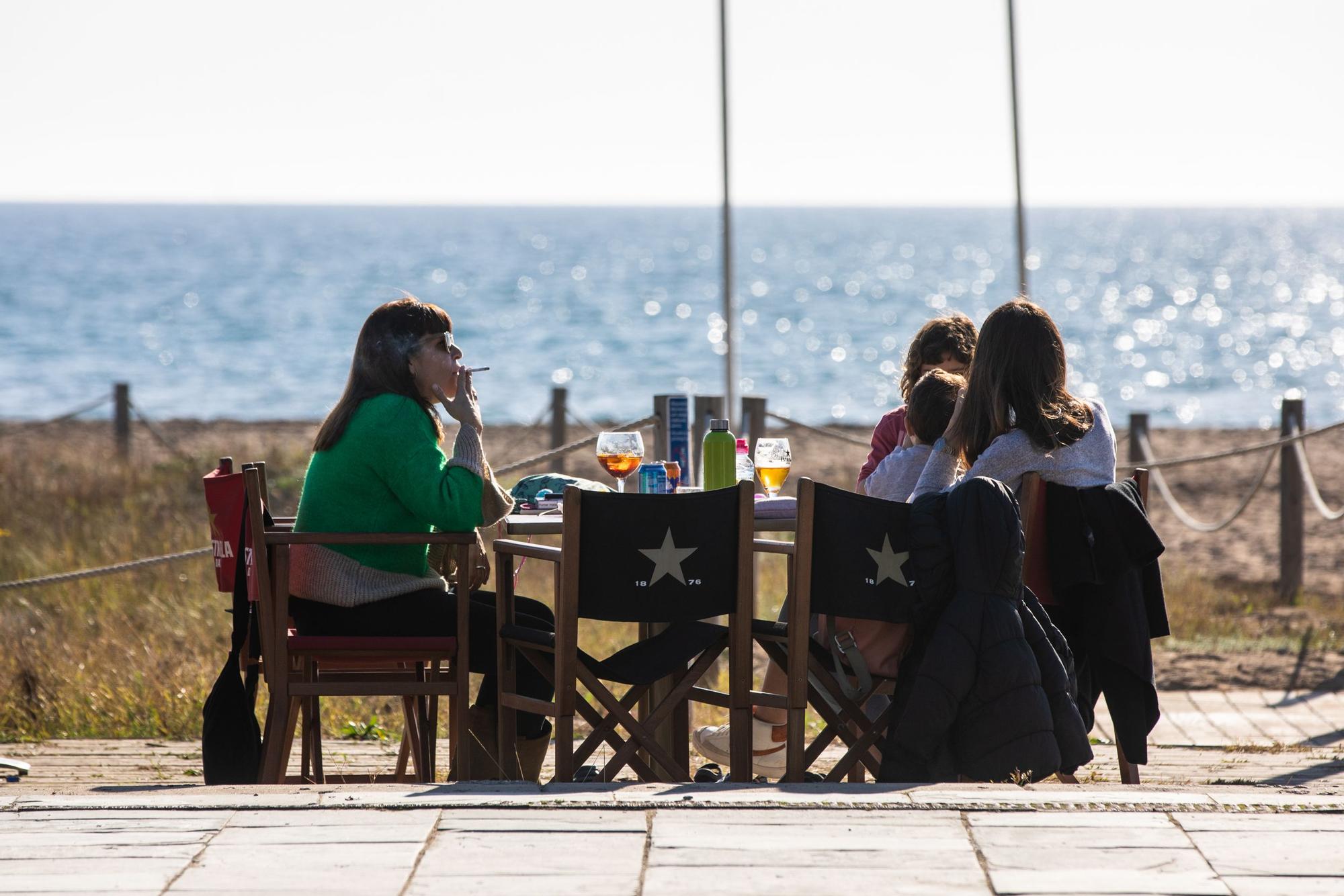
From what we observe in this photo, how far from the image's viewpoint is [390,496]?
4395 millimetres

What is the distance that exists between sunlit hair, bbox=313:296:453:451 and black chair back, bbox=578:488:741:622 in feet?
2.51

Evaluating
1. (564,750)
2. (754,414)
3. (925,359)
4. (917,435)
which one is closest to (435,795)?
(564,750)

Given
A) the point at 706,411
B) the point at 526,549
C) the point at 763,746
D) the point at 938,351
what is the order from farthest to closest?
the point at 706,411 < the point at 938,351 < the point at 763,746 < the point at 526,549

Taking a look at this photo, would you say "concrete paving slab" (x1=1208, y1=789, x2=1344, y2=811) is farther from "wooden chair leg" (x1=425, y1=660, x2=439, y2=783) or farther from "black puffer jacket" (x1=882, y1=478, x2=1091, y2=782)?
"wooden chair leg" (x1=425, y1=660, x2=439, y2=783)

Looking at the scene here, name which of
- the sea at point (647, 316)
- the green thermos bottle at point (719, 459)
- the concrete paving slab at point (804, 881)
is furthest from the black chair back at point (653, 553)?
the sea at point (647, 316)

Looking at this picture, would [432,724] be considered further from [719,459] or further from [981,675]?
[981,675]

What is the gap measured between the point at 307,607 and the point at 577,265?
72.0m

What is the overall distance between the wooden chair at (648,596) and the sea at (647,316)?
3.78m

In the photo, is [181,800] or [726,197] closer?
[181,800]

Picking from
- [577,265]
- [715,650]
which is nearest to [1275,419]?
[715,650]

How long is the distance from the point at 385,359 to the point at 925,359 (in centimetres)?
169

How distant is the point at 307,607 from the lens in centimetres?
440

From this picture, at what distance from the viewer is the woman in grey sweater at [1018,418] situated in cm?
430

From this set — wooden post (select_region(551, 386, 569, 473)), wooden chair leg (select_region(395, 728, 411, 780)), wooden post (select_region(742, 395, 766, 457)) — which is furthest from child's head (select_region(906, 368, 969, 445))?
wooden post (select_region(551, 386, 569, 473))
